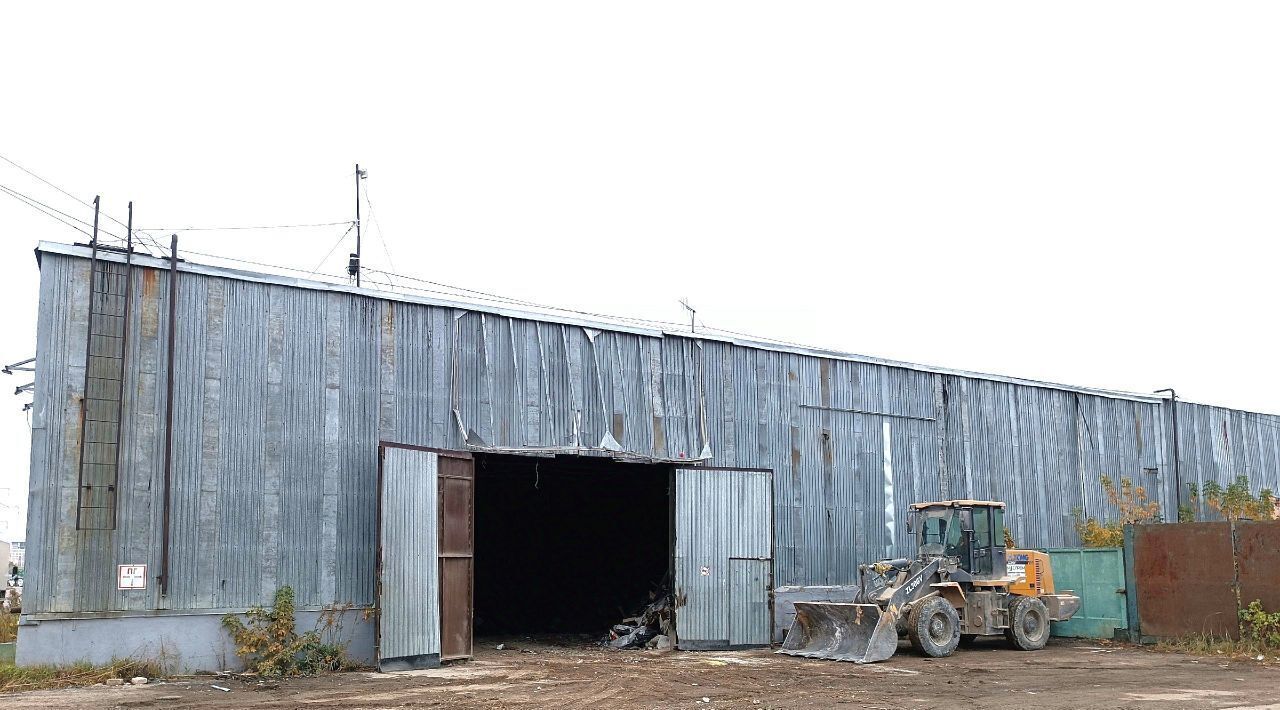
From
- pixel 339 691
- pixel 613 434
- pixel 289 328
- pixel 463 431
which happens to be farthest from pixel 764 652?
pixel 289 328

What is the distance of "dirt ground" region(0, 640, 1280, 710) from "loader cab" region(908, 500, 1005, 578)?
1.79m

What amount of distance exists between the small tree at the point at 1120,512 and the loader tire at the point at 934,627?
1001cm

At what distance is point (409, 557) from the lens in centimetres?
1798

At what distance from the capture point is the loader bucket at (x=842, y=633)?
733 inches

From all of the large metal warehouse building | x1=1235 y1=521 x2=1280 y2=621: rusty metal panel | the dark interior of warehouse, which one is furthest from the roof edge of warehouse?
x1=1235 y1=521 x2=1280 y2=621: rusty metal panel

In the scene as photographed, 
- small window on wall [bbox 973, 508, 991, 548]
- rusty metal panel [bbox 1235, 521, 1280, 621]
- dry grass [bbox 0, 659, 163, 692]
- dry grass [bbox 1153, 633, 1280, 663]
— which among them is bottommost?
dry grass [bbox 1153, 633, 1280, 663]

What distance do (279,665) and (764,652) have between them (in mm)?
8849

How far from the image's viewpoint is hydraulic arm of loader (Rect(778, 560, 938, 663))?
18.7 m

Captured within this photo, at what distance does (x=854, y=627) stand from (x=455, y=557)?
6954mm

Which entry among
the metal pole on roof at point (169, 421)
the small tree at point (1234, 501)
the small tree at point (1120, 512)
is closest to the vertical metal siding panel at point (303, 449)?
the metal pole on roof at point (169, 421)

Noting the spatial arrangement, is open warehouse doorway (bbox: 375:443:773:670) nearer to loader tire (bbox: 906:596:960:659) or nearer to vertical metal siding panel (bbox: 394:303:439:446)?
vertical metal siding panel (bbox: 394:303:439:446)

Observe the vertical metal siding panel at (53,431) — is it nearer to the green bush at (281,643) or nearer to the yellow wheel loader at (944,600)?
the green bush at (281,643)

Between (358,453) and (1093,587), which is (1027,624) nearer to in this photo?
(1093,587)

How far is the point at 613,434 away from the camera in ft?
69.8
